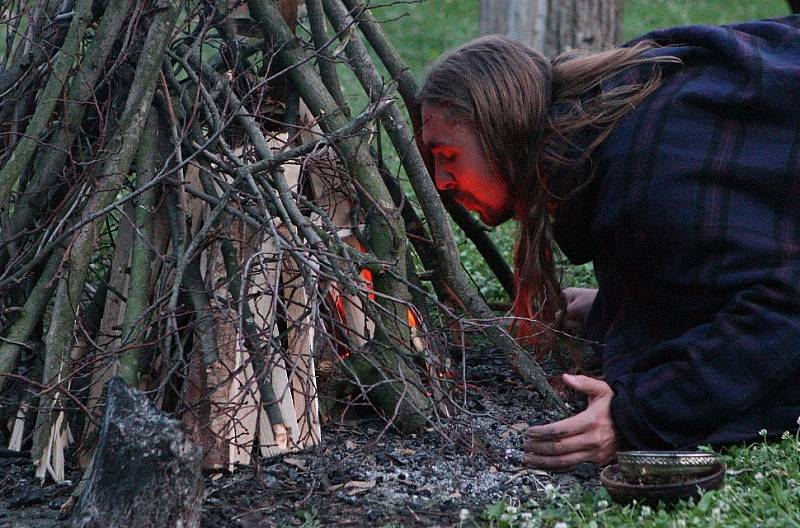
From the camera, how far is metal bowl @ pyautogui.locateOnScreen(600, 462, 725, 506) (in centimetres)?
249

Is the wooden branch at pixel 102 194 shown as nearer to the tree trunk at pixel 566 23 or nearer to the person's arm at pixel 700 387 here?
the person's arm at pixel 700 387

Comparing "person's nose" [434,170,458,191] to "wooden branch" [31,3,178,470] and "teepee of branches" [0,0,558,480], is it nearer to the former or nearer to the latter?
"teepee of branches" [0,0,558,480]

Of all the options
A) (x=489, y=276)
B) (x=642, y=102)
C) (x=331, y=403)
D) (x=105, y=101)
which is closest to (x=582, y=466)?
(x=331, y=403)

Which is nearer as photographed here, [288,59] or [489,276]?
[288,59]

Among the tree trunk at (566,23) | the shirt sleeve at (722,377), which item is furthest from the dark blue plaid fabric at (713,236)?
the tree trunk at (566,23)

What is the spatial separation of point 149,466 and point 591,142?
5.29 feet

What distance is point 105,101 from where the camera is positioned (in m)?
3.35

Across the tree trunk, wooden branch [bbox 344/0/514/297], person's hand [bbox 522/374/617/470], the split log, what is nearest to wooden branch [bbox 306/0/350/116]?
wooden branch [bbox 344/0/514/297]

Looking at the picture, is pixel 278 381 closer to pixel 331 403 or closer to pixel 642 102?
pixel 331 403

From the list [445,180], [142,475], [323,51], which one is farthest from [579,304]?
[142,475]

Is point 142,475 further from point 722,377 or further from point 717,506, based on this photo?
point 722,377

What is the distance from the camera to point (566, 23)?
6855 millimetres

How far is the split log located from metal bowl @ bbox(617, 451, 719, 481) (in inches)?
43.3

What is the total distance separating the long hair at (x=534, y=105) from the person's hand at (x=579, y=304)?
0.73m
